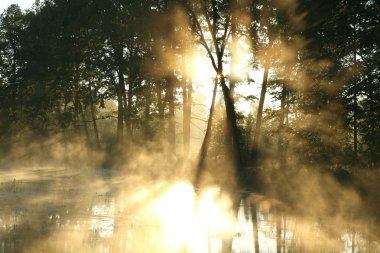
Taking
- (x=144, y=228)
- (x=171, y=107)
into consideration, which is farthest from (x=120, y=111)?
(x=144, y=228)

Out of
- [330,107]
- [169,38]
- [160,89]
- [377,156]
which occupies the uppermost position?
[169,38]

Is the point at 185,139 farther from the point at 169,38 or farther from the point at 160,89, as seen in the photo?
the point at 169,38

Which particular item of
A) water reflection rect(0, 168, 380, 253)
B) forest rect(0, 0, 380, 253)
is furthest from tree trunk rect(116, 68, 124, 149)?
water reflection rect(0, 168, 380, 253)

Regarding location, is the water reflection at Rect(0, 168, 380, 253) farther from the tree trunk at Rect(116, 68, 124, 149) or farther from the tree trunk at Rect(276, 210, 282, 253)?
the tree trunk at Rect(116, 68, 124, 149)

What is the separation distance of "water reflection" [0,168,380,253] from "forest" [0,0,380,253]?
0.17 ft

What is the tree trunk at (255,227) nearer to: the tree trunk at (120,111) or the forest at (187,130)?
the forest at (187,130)

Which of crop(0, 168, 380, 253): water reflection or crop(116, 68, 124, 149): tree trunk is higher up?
crop(116, 68, 124, 149): tree trunk

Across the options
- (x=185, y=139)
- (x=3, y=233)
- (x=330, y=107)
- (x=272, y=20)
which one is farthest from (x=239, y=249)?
(x=185, y=139)

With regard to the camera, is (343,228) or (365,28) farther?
(365,28)

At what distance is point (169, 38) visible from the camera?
33.8 metres

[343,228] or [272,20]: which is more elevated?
[272,20]

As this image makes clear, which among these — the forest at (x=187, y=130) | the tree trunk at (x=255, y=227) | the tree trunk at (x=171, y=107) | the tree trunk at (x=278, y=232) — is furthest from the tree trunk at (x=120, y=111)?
the tree trunk at (x=278, y=232)

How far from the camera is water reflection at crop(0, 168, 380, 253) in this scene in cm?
886

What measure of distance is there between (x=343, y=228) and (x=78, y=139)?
38872 millimetres
